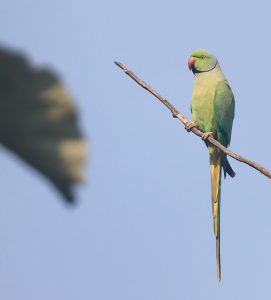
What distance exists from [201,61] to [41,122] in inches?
217

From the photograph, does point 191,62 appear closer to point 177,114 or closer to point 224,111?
point 224,111

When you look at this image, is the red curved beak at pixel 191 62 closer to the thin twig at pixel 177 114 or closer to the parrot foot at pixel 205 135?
the parrot foot at pixel 205 135

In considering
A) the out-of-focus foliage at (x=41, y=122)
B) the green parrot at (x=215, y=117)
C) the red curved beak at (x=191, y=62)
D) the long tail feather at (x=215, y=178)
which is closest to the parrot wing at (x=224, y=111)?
the green parrot at (x=215, y=117)

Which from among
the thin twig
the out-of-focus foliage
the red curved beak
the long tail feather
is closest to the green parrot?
the long tail feather

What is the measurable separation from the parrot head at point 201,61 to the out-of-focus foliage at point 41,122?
5337 millimetres

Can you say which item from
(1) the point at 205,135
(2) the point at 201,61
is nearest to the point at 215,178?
(1) the point at 205,135

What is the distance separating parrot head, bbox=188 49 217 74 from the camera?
18.7 ft

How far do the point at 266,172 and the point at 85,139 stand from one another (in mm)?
2622

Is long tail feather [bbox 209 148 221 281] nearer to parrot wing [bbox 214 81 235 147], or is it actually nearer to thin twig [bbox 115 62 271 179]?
parrot wing [bbox 214 81 235 147]

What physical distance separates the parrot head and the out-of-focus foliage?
5.34 m

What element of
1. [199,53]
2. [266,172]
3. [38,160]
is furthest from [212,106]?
[38,160]

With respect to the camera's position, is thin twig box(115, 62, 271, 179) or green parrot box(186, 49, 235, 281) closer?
thin twig box(115, 62, 271, 179)

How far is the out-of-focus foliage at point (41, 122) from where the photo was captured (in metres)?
0.39

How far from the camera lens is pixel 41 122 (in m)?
0.40
